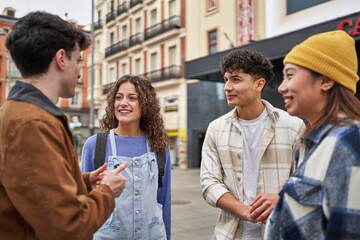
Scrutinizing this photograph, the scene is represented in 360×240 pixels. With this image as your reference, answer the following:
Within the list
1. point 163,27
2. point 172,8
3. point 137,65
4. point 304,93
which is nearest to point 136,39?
point 137,65

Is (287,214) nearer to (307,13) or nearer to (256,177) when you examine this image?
(256,177)

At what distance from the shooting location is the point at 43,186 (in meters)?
1.37

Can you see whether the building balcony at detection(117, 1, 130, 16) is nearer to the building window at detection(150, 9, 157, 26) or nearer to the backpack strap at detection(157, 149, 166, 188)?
the building window at detection(150, 9, 157, 26)

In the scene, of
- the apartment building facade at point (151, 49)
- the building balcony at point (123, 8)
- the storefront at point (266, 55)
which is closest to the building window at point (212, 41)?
the storefront at point (266, 55)

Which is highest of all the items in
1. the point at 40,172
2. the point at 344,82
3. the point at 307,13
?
the point at 307,13

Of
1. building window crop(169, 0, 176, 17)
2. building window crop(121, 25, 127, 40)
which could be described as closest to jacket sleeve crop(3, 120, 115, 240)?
building window crop(169, 0, 176, 17)

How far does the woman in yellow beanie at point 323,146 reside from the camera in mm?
1309

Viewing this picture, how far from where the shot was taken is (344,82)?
5.06 ft

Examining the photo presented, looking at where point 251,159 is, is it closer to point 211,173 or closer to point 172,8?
point 211,173

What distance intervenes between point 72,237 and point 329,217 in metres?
0.92

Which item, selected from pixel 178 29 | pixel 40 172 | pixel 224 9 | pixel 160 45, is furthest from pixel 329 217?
pixel 160 45

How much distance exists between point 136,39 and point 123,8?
10.2 ft

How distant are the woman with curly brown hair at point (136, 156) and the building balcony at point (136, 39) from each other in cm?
2223

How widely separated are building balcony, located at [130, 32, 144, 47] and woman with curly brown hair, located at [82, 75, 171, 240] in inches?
875
